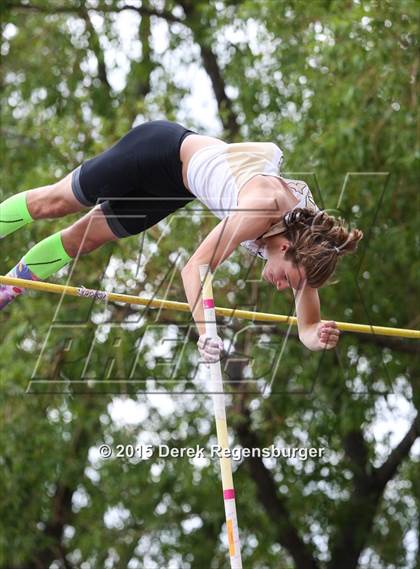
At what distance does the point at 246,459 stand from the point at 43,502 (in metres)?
1.49

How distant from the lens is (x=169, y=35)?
9211 mm

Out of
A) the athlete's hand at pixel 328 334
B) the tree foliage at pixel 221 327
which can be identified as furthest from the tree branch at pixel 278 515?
the athlete's hand at pixel 328 334

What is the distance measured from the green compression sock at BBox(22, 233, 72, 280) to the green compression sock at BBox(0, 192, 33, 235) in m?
0.15

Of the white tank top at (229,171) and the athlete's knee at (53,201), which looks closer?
the white tank top at (229,171)

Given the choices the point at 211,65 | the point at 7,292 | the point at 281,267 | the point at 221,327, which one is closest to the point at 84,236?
the point at 7,292

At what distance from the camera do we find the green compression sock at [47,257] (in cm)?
453

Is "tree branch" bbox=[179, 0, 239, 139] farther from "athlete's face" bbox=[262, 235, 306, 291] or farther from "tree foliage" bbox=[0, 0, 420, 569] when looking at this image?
"athlete's face" bbox=[262, 235, 306, 291]

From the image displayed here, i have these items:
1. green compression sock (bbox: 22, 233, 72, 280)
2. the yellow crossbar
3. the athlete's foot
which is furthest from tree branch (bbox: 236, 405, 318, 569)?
green compression sock (bbox: 22, 233, 72, 280)

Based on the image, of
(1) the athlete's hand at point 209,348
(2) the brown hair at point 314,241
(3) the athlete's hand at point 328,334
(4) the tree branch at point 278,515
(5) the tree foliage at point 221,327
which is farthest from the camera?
(4) the tree branch at point 278,515

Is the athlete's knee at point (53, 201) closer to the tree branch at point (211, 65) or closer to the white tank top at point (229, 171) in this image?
the white tank top at point (229, 171)

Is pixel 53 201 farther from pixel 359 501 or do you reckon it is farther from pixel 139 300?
pixel 359 501

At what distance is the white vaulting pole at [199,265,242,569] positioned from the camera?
3752mm

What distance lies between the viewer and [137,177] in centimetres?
419

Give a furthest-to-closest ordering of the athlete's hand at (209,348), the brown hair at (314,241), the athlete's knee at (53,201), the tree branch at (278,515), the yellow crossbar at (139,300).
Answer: the tree branch at (278,515), the yellow crossbar at (139,300), the athlete's knee at (53,201), the brown hair at (314,241), the athlete's hand at (209,348)
